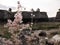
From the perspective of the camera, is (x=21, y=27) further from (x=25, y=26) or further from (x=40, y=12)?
(x=40, y=12)

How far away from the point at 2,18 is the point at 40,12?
9.38 metres

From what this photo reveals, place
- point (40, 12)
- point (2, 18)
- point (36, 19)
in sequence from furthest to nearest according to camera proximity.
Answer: point (40, 12) < point (36, 19) < point (2, 18)

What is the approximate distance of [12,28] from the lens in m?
5.46

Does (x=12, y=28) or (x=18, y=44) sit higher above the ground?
(x=12, y=28)

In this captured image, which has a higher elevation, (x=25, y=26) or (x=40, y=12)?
(x=25, y=26)

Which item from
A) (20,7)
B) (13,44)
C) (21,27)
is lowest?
(13,44)

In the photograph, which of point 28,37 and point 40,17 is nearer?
point 28,37

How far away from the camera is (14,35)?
18.1 ft

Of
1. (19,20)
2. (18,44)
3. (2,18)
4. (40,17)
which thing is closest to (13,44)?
(18,44)

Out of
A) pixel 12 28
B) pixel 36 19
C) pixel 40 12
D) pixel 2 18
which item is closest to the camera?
pixel 12 28

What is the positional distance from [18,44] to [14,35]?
9.6 inches

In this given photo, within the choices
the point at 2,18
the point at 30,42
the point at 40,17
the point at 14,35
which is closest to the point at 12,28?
the point at 14,35

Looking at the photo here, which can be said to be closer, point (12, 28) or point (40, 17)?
point (12, 28)

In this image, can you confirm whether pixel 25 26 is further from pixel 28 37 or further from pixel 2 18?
pixel 2 18
